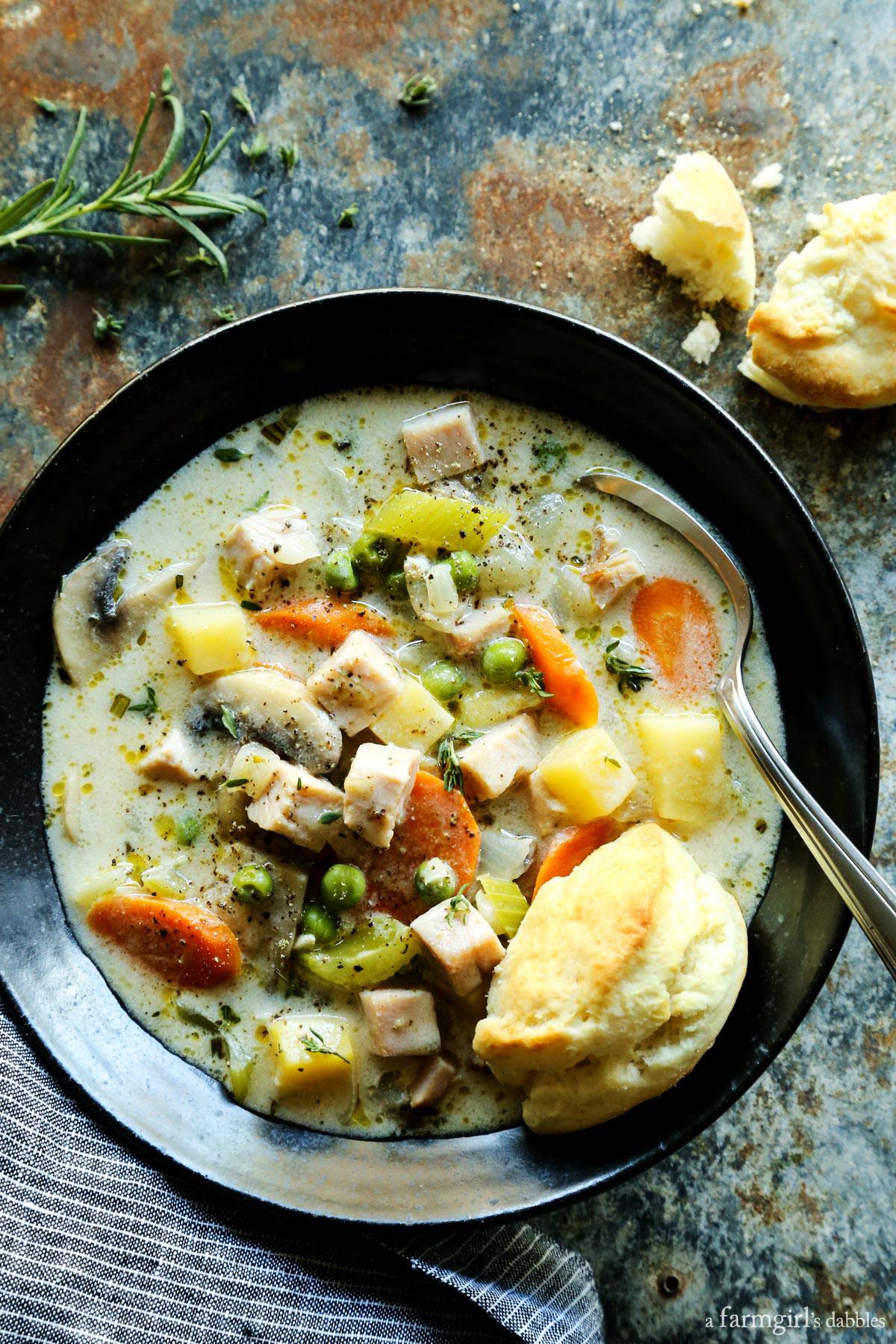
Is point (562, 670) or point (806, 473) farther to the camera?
point (806, 473)

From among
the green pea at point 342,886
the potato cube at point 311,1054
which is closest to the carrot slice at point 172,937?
the potato cube at point 311,1054

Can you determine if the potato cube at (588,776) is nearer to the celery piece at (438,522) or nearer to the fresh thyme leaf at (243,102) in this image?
the celery piece at (438,522)

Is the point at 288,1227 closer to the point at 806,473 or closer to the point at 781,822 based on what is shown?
the point at 781,822

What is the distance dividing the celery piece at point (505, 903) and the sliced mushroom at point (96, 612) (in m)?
1.46

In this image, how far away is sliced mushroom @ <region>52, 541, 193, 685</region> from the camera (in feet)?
11.6

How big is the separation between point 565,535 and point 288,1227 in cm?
242

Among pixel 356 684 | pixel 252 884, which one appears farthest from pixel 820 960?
pixel 252 884

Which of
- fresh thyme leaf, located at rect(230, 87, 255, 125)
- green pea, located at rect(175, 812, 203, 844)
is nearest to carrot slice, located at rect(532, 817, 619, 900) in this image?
green pea, located at rect(175, 812, 203, 844)

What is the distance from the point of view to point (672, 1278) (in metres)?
3.64

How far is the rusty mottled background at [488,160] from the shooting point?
376cm

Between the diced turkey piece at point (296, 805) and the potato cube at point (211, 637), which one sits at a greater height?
the potato cube at point (211, 637)

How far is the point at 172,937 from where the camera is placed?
3.45m

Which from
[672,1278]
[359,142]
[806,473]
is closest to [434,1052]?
[672,1278]

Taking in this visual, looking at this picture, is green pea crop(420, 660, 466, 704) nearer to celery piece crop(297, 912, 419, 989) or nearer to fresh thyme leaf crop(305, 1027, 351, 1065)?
celery piece crop(297, 912, 419, 989)
